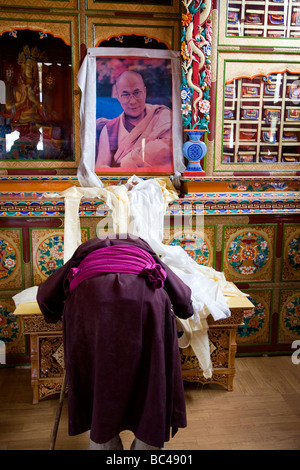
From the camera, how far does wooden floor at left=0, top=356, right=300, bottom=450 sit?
2.36 meters

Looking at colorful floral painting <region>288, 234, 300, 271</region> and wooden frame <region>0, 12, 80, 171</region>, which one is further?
colorful floral painting <region>288, 234, 300, 271</region>

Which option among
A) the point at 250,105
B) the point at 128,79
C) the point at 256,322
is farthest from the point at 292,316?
the point at 128,79

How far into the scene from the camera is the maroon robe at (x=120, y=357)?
171 centimetres

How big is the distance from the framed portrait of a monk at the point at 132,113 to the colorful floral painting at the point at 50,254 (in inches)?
27.3

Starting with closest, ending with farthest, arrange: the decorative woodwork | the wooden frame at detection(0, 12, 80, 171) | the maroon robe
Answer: the maroon robe
the decorative woodwork
the wooden frame at detection(0, 12, 80, 171)

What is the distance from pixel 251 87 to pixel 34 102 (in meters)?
1.74

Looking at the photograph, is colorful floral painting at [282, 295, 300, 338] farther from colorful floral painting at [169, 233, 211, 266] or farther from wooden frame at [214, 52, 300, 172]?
wooden frame at [214, 52, 300, 172]

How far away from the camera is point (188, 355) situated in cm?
283

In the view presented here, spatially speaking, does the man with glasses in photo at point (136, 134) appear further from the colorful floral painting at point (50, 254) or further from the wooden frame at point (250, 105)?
the colorful floral painting at point (50, 254)

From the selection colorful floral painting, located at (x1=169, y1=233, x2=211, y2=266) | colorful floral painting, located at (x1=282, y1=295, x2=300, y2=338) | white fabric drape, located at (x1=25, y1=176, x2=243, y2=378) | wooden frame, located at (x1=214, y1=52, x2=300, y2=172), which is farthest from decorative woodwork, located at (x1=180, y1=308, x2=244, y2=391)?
wooden frame, located at (x1=214, y1=52, x2=300, y2=172)

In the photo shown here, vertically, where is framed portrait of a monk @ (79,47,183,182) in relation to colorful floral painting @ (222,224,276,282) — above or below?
above

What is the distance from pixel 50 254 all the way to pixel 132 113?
1329mm

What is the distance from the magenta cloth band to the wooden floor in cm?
112

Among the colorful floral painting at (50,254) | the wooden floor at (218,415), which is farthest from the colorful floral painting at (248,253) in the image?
the colorful floral painting at (50,254)
